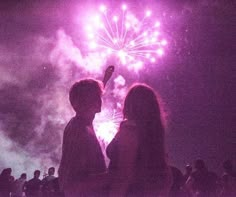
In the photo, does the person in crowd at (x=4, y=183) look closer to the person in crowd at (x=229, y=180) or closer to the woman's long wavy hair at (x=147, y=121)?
the person in crowd at (x=229, y=180)

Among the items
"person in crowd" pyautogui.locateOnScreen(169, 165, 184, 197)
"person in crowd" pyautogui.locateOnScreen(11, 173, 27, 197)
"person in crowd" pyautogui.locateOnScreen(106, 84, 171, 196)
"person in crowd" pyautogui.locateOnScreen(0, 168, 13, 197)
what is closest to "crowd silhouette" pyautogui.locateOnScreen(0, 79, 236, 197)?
"person in crowd" pyautogui.locateOnScreen(106, 84, 171, 196)

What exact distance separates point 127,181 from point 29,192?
7368 millimetres

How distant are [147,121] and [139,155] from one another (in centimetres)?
29

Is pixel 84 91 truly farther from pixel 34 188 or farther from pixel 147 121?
pixel 34 188

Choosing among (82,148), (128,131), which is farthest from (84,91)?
(128,131)

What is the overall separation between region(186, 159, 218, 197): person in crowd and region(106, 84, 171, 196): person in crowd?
4.64 metres

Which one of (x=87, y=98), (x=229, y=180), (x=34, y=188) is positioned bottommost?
(x=229, y=180)

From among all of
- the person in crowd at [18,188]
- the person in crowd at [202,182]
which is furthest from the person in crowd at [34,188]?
the person in crowd at [202,182]

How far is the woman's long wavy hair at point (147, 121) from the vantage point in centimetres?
269

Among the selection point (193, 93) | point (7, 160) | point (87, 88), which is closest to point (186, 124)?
point (193, 93)

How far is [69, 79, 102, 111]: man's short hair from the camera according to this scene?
10.6 feet

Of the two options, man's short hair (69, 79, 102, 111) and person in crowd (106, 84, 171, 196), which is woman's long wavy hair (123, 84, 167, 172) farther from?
man's short hair (69, 79, 102, 111)

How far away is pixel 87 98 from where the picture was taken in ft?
10.6

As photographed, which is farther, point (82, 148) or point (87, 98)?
point (87, 98)
